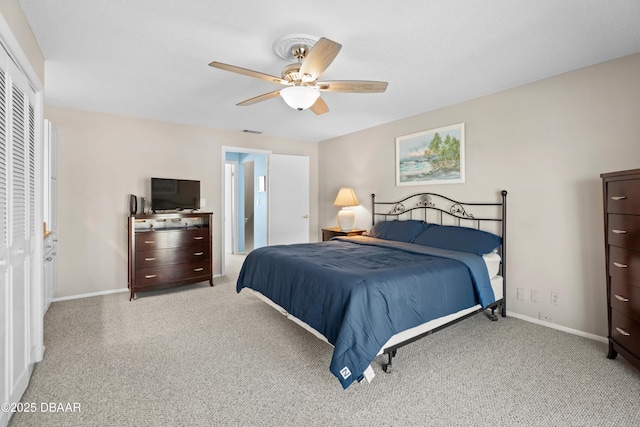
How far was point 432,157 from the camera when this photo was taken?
4.05 meters

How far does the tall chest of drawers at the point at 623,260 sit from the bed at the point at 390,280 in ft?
2.79

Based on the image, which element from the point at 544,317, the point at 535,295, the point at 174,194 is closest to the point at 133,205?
the point at 174,194

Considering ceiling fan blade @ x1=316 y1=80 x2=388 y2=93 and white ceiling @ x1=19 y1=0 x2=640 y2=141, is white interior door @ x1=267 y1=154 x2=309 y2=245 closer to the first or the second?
white ceiling @ x1=19 y1=0 x2=640 y2=141

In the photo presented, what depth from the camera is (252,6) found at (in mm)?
1918

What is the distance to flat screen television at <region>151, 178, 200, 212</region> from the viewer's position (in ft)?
14.1

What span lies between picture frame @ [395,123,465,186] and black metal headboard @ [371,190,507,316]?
0.25 m

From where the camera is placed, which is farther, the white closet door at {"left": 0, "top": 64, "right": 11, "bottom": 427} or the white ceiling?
the white ceiling

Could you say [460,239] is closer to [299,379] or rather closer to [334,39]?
[299,379]

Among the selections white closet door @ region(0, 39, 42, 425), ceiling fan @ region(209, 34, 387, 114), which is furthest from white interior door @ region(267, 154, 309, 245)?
white closet door @ region(0, 39, 42, 425)

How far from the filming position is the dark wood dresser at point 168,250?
3.96 metres

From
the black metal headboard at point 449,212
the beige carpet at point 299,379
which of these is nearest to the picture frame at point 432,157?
the black metal headboard at point 449,212

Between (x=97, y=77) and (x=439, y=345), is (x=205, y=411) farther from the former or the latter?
(x=97, y=77)

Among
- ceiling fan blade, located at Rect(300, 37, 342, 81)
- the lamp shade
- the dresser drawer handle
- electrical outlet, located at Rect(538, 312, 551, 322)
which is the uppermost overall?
ceiling fan blade, located at Rect(300, 37, 342, 81)

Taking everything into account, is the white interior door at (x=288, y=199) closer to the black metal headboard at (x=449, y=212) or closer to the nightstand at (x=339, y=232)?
the nightstand at (x=339, y=232)
